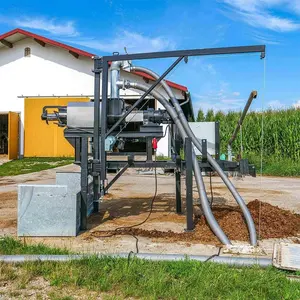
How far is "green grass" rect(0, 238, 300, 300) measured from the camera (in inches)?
111

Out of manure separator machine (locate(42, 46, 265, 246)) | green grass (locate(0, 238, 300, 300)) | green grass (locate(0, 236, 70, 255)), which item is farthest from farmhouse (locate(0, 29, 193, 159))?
green grass (locate(0, 238, 300, 300))

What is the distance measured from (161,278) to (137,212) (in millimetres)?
3300

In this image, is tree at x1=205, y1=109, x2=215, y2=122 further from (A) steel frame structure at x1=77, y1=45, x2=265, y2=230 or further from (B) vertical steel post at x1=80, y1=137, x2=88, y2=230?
(B) vertical steel post at x1=80, y1=137, x2=88, y2=230

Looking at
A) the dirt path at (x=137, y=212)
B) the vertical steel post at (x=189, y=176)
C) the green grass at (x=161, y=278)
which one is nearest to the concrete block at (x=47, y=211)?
the dirt path at (x=137, y=212)

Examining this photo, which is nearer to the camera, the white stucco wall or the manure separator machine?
the manure separator machine

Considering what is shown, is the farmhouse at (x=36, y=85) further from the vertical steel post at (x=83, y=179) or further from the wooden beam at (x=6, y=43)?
the vertical steel post at (x=83, y=179)

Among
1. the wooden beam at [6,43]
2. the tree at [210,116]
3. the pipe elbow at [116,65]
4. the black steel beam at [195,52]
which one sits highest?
the wooden beam at [6,43]

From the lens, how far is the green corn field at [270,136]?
1622cm

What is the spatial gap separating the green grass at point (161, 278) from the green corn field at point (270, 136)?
1294cm

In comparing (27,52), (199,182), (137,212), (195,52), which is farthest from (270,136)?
(195,52)

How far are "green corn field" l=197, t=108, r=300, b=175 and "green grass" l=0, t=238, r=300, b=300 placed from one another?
12943 mm

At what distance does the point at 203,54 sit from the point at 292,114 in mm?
13609

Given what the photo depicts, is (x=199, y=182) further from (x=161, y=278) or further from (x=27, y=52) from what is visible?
(x=27, y=52)

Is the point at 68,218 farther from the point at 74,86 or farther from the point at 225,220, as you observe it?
the point at 74,86
